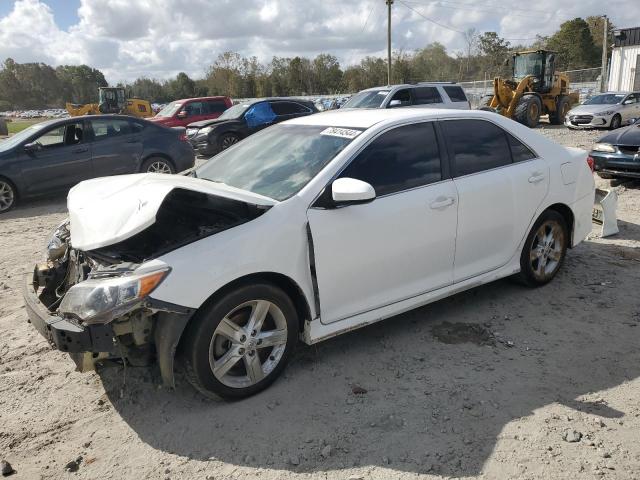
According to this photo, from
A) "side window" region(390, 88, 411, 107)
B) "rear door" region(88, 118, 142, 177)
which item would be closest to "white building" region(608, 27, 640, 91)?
"side window" region(390, 88, 411, 107)

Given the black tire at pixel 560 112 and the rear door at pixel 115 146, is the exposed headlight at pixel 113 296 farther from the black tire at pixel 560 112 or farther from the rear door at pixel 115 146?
the black tire at pixel 560 112

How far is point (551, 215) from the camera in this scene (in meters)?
4.59

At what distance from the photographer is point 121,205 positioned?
3131 mm

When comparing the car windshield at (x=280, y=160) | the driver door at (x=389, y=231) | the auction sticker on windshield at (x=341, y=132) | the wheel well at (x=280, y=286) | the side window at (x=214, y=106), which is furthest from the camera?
the side window at (x=214, y=106)

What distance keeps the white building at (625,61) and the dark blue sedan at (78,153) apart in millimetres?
31414

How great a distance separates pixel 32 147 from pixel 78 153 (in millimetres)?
730

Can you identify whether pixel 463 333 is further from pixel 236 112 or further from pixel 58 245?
pixel 236 112

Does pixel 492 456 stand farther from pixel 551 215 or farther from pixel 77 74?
pixel 77 74

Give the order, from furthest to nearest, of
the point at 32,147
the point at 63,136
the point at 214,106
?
the point at 214,106 < the point at 63,136 < the point at 32,147

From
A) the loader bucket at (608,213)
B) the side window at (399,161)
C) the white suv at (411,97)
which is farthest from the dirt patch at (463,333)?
the white suv at (411,97)

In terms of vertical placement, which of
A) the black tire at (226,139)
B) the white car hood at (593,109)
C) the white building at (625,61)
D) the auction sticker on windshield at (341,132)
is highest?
the white building at (625,61)

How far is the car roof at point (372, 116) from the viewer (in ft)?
12.4

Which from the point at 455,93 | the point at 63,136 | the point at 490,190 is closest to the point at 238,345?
the point at 490,190

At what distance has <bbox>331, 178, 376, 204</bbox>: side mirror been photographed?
3.11m
